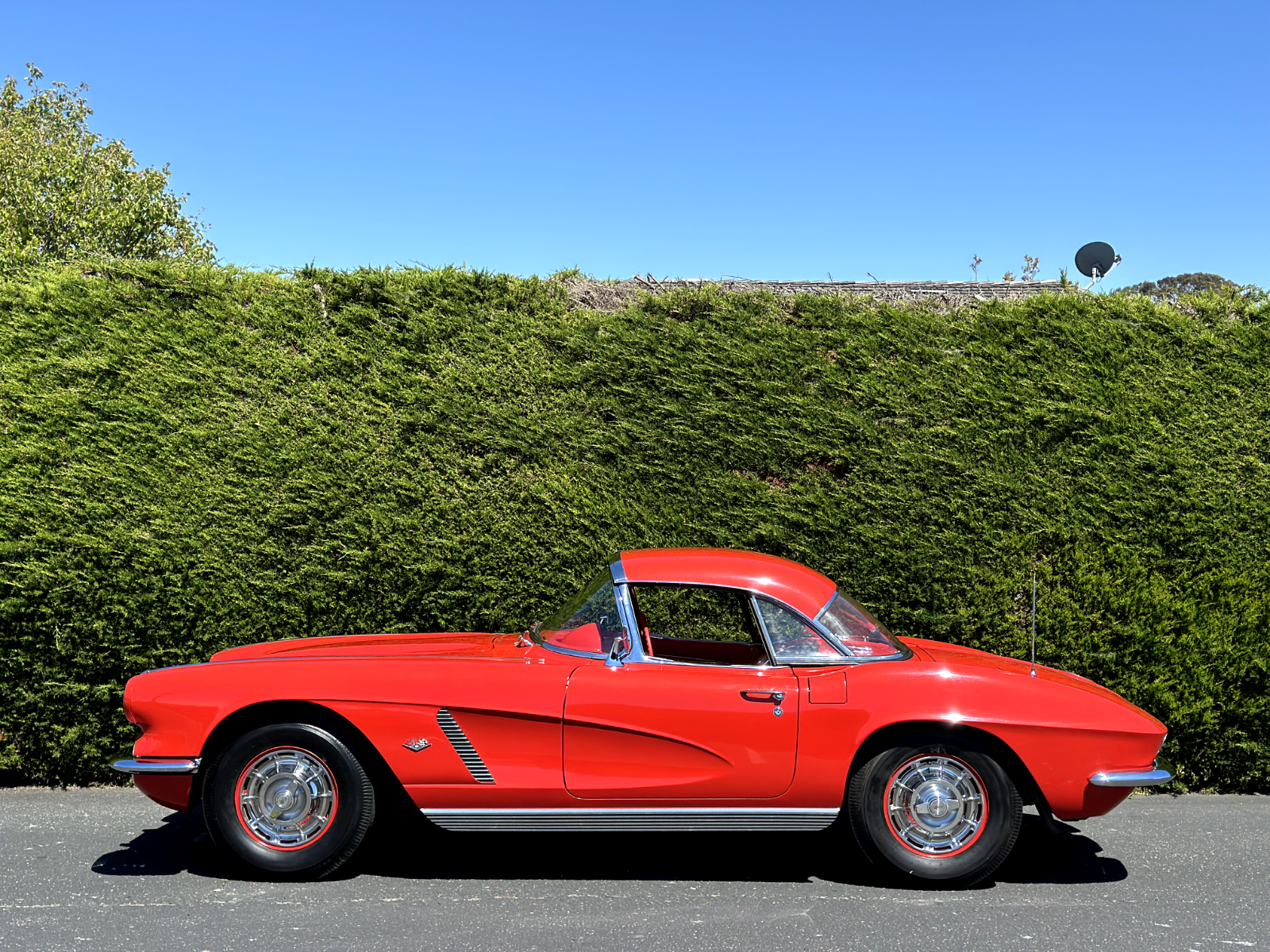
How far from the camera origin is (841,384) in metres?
6.96

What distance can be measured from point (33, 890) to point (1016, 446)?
5.84 meters

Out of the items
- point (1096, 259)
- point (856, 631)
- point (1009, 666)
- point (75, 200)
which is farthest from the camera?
point (75, 200)

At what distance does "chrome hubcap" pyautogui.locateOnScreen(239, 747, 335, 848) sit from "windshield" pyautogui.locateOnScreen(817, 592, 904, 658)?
2.36m

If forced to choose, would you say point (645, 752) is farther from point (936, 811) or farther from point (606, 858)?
point (936, 811)

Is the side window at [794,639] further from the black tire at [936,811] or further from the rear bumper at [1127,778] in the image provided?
the rear bumper at [1127,778]

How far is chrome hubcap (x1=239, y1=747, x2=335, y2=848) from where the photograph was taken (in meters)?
4.75

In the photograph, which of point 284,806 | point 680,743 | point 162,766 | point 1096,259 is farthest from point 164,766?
point 1096,259

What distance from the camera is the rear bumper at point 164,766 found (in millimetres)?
4738

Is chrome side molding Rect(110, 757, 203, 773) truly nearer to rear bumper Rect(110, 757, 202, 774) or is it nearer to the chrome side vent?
rear bumper Rect(110, 757, 202, 774)

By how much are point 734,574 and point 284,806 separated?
2.28 meters

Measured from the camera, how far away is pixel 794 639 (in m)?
4.90

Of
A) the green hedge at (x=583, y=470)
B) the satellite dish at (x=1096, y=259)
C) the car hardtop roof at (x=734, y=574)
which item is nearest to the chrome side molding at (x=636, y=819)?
the car hardtop roof at (x=734, y=574)

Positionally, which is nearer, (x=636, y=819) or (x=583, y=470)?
(x=636, y=819)

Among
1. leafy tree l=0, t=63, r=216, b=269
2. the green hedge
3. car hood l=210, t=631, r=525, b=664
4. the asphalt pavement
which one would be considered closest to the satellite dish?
the green hedge
